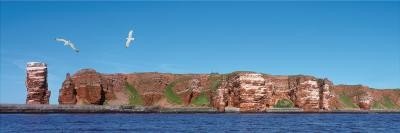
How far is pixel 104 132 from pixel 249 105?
399 feet

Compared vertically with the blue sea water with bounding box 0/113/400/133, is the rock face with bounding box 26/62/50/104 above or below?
above

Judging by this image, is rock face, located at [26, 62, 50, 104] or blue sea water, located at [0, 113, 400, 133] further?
rock face, located at [26, 62, 50, 104]

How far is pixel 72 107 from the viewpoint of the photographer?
555 feet

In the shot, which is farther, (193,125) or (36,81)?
(36,81)

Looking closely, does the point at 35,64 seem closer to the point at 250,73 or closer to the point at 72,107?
the point at 72,107

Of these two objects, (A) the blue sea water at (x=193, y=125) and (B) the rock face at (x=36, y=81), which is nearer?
(A) the blue sea water at (x=193, y=125)

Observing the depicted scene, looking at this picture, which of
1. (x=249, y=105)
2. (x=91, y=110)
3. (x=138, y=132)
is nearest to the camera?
(x=138, y=132)

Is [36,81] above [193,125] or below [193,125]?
above

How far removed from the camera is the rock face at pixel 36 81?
6688 inches

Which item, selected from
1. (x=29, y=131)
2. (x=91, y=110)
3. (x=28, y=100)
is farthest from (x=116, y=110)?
(x=29, y=131)

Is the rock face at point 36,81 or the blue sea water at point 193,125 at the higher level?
the rock face at point 36,81

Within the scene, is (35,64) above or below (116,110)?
above

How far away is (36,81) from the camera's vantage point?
169625mm

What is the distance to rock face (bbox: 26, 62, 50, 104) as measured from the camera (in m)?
170
